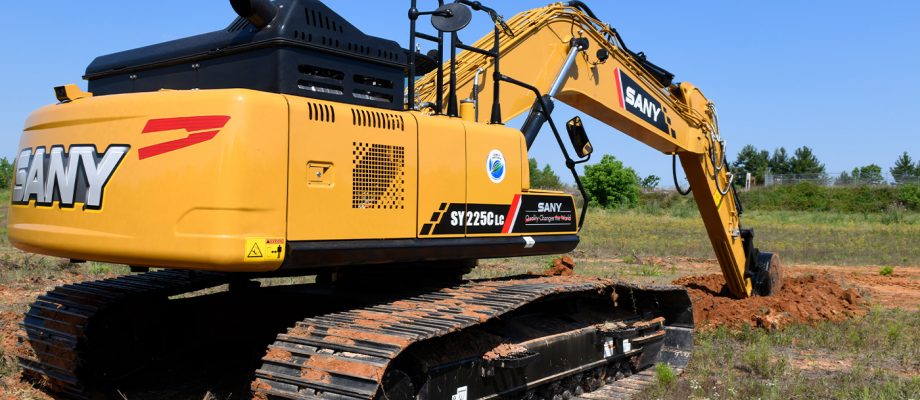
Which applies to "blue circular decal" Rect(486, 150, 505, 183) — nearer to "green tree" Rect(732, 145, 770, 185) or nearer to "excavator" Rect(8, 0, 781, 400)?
"excavator" Rect(8, 0, 781, 400)

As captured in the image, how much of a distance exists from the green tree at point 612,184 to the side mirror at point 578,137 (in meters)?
61.0

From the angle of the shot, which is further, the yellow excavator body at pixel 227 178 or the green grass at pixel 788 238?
the green grass at pixel 788 238

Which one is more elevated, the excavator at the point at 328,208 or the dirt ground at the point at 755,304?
the excavator at the point at 328,208

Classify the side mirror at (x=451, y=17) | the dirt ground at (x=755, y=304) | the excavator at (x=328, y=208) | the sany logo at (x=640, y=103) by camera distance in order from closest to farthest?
the excavator at (x=328, y=208) → the side mirror at (x=451, y=17) → the dirt ground at (x=755, y=304) → the sany logo at (x=640, y=103)

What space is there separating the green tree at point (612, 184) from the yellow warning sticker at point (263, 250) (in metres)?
64.1

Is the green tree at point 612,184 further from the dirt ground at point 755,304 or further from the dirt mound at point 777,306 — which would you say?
the dirt mound at point 777,306

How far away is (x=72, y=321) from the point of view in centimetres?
604

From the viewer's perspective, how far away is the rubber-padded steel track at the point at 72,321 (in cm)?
596

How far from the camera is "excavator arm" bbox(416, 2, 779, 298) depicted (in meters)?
6.57

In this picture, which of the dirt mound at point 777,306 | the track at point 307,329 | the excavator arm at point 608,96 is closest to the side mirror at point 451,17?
the excavator arm at point 608,96

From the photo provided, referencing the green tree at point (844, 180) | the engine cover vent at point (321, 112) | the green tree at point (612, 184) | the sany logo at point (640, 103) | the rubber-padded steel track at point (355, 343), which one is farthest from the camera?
the green tree at point (612, 184)

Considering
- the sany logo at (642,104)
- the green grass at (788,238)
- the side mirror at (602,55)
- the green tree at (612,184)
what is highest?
the green tree at (612,184)

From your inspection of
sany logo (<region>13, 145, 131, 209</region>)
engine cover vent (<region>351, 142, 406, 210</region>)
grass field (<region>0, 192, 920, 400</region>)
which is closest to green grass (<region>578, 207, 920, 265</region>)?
grass field (<region>0, 192, 920, 400</region>)

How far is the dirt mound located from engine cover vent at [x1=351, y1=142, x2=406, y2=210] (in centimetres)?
560
